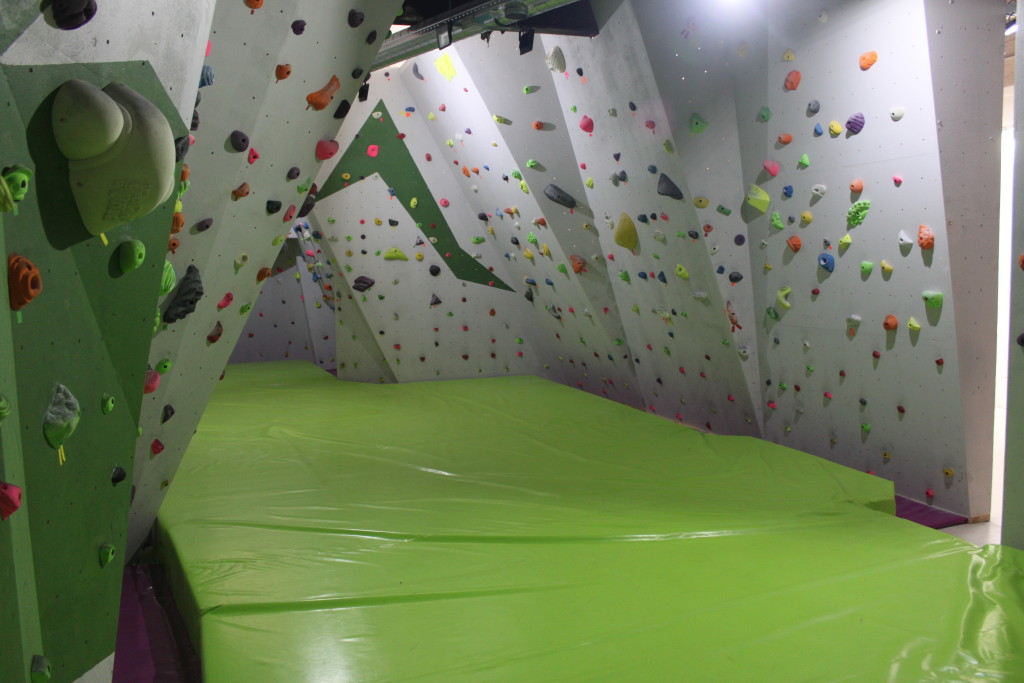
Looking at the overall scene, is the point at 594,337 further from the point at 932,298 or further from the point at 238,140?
the point at 238,140

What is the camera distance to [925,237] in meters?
2.62

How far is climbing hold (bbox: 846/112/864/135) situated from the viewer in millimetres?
2711

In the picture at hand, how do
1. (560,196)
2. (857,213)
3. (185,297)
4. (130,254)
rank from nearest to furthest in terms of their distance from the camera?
(130,254)
(185,297)
(857,213)
(560,196)

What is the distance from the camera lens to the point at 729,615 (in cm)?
195

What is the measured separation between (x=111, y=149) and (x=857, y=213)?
2.55 meters

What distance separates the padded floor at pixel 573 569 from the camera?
1.75 metres

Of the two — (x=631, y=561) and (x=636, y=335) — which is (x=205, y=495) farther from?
(x=636, y=335)

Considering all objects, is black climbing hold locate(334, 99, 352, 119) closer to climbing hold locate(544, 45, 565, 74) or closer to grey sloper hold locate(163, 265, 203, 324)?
grey sloper hold locate(163, 265, 203, 324)

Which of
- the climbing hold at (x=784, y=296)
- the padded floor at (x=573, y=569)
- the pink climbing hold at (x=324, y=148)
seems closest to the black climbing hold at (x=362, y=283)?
the padded floor at (x=573, y=569)

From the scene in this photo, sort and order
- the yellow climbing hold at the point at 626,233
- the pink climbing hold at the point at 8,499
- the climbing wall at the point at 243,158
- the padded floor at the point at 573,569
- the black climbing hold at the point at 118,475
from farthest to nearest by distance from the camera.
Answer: the yellow climbing hold at the point at 626,233 < the climbing wall at the point at 243,158 < the padded floor at the point at 573,569 < the black climbing hold at the point at 118,475 < the pink climbing hold at the point at 8,499

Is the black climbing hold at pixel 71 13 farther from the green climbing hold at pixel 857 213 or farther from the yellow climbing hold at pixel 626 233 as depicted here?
the yellow climbing hold at pixel 626 233

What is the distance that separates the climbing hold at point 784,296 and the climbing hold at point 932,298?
609 mm

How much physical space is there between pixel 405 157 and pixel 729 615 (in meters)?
4.21

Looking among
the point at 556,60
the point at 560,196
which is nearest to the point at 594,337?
the point at 560,196
